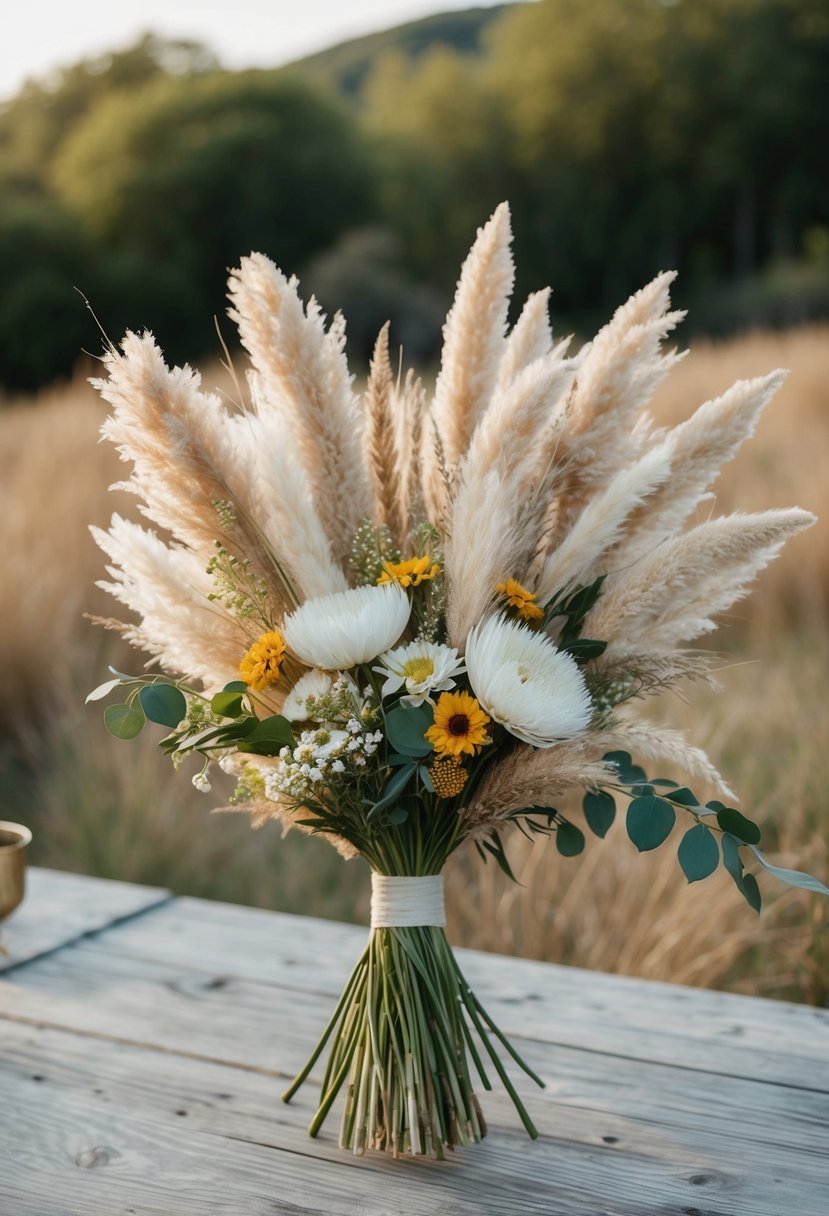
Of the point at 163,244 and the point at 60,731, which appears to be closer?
the point at 60,731

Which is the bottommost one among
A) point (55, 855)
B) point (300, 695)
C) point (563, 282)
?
point (55, 855)

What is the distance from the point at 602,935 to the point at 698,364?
6.24 meters

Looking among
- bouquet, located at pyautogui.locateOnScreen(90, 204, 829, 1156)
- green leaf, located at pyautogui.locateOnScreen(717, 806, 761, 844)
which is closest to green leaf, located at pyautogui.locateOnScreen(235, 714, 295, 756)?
bouquet, located at pyautogui.locateOnScreen(90, 204, 829, 1156)

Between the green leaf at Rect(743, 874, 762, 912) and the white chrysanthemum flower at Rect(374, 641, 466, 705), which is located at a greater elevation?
the white chrysanthemum flower at Rect(374, 641, 466, 705)

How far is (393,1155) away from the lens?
98 centimetres

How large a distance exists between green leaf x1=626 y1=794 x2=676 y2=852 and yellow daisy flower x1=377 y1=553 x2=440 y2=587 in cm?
23

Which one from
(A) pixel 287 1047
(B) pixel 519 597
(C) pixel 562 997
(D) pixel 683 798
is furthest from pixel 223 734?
(C) pixel 562 997

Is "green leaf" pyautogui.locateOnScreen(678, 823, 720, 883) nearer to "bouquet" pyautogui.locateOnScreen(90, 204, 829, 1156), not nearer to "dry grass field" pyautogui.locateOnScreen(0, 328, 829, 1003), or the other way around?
"bouquet" pyautogui.locateOnScreen(90, 204, 829, 1156)

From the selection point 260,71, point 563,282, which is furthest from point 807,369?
point 260,71

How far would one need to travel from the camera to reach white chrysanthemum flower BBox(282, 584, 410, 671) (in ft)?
2.74

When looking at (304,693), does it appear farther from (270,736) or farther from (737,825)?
(737,825)

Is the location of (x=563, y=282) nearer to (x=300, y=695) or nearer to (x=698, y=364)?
(x=698, y=364)

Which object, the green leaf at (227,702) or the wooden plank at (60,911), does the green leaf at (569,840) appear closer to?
the green leaf at (227,702)

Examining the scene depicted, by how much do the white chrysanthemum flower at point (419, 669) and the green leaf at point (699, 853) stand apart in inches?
8.3
